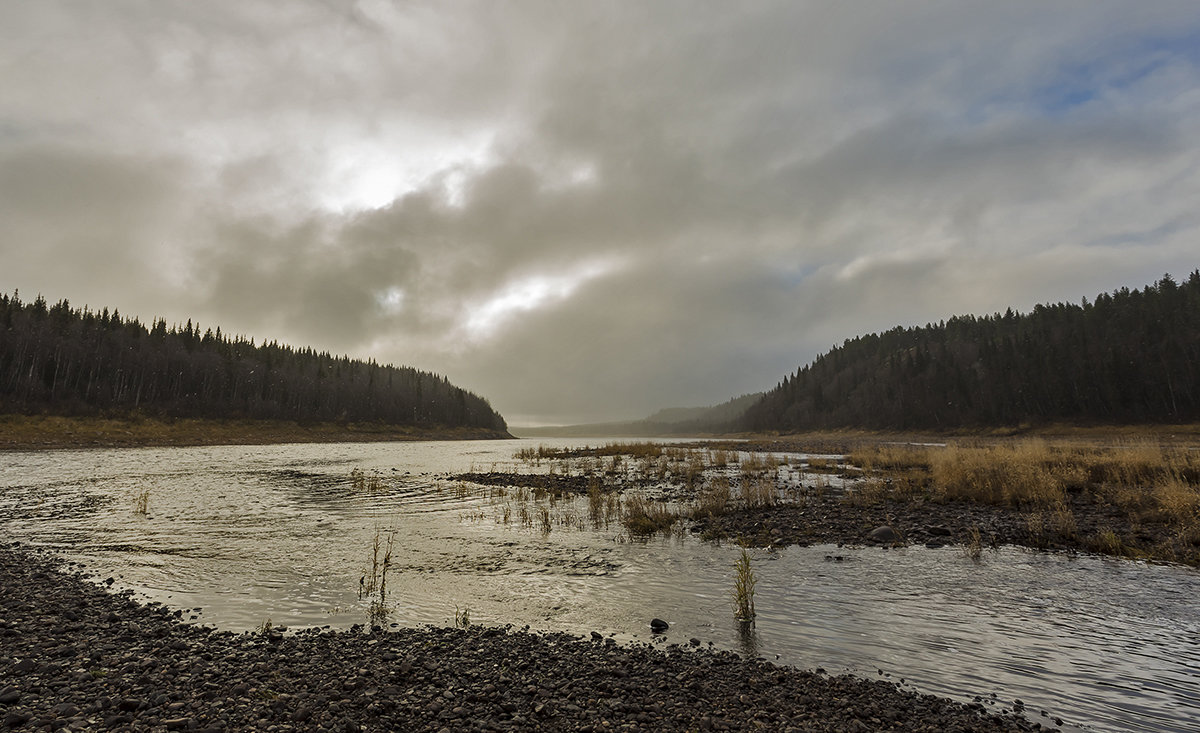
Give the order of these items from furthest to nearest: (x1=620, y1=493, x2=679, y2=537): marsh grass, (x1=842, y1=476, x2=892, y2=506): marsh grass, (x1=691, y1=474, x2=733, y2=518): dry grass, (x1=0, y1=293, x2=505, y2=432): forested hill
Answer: (x1=0, y1=293, x2=505, y2=432): forested hill → (x1=842, y1=476, x2=892, y2=506): marsh grass → (x1=691, y1=474, x2=733, y2=518): dry grass → (x1=620, y1=493, x2=679, y2=537): marsh grass

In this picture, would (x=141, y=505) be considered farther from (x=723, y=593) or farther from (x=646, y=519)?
(x=723, y=593)

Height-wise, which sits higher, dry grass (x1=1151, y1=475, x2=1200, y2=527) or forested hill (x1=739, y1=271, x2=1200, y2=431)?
forested hill (x1=739, y1=271, x2=1200, y2=431)

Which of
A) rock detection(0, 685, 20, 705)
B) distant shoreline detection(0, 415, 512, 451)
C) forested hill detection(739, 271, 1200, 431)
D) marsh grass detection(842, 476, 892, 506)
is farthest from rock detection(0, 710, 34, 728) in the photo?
forested hill detection(739, 271, 1200, 431)

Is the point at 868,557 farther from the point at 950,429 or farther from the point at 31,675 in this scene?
the point at 950,429

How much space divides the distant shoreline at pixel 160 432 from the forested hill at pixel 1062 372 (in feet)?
498

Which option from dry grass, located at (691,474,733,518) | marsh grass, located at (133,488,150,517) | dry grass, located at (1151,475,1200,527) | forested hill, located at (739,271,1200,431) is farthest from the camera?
forested hill, located at (739,271,1200,431)

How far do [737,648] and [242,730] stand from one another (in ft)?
26.0

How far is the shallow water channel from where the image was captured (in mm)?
8445

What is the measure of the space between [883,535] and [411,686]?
17082 millimetres

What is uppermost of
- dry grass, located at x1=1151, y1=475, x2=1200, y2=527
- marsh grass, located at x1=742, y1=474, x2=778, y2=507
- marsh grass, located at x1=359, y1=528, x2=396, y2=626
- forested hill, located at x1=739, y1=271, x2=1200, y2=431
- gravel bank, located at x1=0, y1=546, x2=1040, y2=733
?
forested hill, located at x1=739, y1=271, x2=1200, y2=431

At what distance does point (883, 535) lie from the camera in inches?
723

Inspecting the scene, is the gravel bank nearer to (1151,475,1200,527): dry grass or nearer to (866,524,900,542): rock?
(866,524,900,542): rock

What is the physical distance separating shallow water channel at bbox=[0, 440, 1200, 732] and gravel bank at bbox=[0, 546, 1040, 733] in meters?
1.09

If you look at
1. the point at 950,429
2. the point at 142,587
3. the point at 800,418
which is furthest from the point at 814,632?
the point at 800,418
